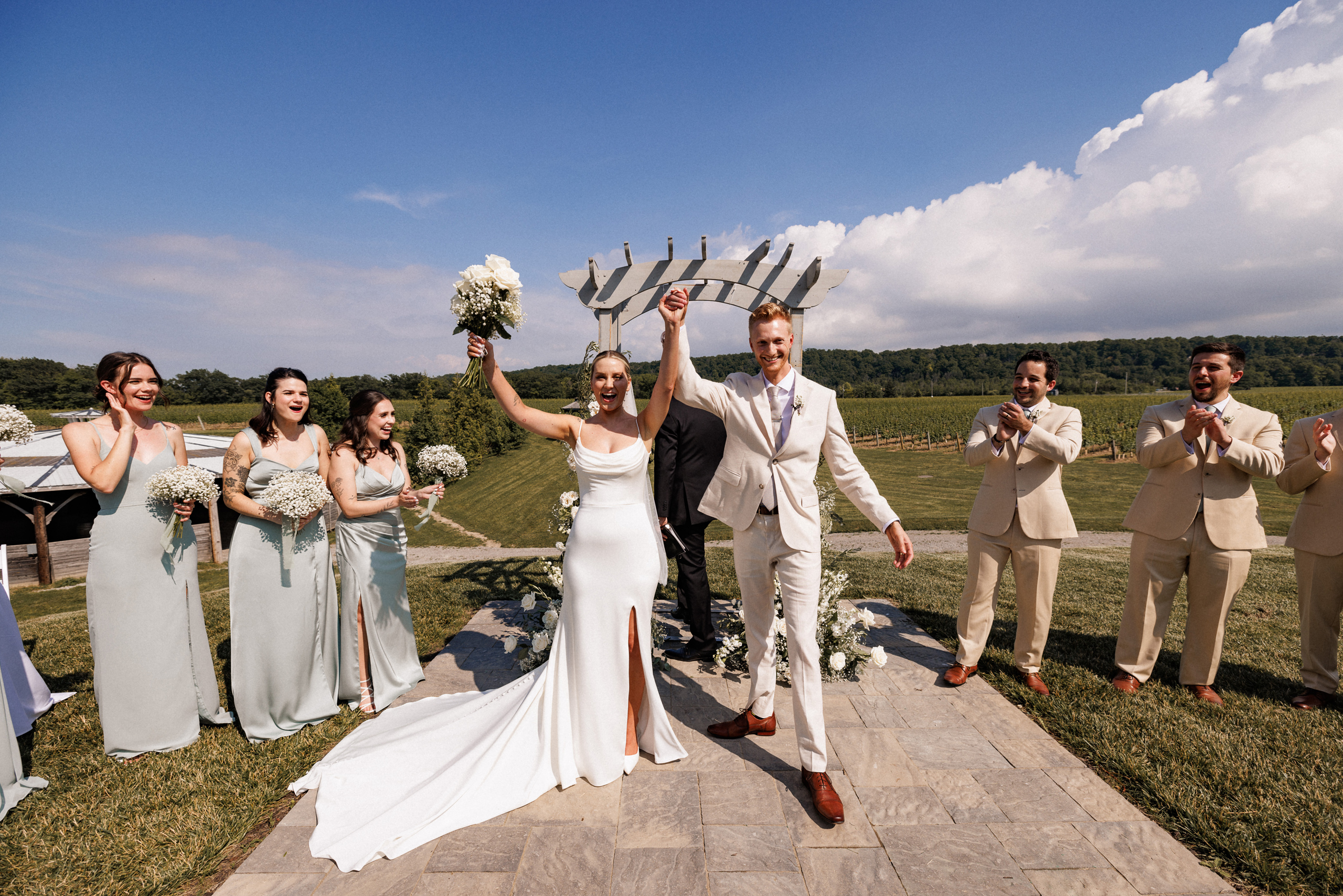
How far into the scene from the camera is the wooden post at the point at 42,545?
13.1 m

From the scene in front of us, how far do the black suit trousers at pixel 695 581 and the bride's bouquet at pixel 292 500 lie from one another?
271cm

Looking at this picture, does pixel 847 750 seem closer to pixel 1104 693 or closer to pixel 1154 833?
pixel 1154 833

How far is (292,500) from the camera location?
148 inches

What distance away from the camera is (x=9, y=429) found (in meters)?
3.64

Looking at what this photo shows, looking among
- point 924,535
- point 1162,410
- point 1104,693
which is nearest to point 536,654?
point 1104,693

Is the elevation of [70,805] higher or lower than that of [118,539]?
lower

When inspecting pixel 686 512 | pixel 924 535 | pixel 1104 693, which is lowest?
pixel 924 535

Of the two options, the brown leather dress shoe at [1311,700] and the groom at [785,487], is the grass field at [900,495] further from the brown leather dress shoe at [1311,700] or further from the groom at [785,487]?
the groom at [785,487]

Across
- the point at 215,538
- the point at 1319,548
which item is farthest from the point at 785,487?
the point at 215,538

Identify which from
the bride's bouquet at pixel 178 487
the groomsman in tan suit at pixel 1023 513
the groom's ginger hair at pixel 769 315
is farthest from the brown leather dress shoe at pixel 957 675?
the bride's bouquet at pixel 178 487

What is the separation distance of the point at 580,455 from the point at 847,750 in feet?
8.18

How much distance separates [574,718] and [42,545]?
56.6 feet

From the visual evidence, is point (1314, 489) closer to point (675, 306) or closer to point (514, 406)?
point (675, 306)

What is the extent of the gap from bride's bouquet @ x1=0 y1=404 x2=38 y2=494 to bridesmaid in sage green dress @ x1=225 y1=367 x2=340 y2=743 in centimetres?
117
